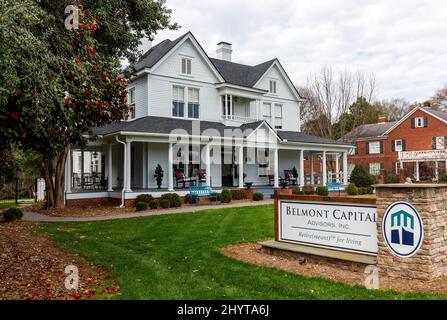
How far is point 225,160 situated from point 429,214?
62.0 feet

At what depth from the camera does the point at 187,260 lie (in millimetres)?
7207

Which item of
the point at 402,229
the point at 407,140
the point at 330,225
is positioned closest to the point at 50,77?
the point at 330,225

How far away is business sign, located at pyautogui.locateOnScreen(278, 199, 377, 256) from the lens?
6602 mm

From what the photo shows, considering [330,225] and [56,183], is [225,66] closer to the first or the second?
[56,183]

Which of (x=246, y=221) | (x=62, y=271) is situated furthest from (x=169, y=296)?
(x=246, y=221)

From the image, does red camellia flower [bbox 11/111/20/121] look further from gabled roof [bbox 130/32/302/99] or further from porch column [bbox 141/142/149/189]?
gabled roof [bbox 130/32/302/99]

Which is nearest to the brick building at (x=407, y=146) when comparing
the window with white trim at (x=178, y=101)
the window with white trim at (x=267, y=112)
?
the window with white trim at (x=267, y=112)

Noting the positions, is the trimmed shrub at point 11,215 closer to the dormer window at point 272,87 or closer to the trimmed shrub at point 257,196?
the trimmed shrub at point 257,196

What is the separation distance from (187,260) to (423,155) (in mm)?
37713

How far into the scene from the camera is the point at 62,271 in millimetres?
6730

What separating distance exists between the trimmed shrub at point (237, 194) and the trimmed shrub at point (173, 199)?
359cm

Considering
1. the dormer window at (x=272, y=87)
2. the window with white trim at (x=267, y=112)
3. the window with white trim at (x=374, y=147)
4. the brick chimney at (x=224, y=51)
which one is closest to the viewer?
the window with white trim at (x=267, y=112)

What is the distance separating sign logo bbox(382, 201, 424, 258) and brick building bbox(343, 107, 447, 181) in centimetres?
3212

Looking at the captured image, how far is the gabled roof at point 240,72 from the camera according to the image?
26.0 m
